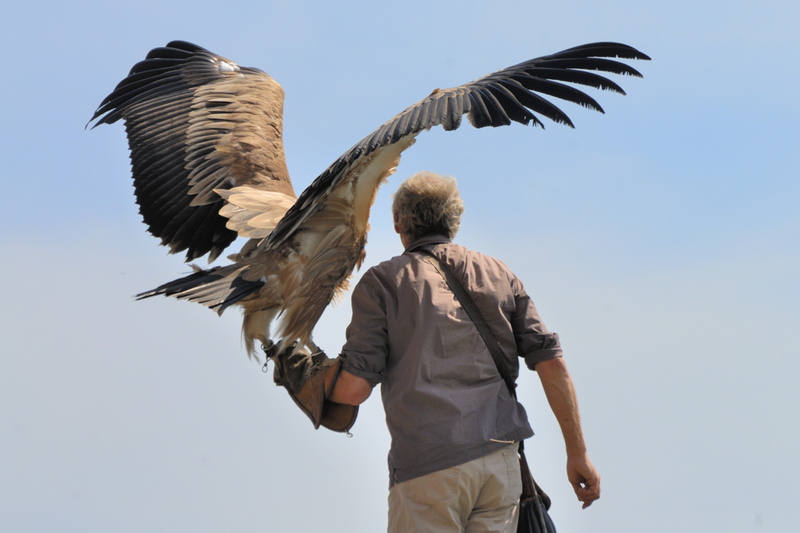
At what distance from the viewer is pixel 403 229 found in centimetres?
323

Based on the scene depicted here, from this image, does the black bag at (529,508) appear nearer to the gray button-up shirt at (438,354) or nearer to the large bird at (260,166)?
the gray button-up shirt at (438,354)


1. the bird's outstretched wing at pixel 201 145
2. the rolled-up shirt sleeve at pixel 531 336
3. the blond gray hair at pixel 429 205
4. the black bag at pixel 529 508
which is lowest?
the black bag at pixel 529 508

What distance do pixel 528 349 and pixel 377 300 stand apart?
0.50 metres

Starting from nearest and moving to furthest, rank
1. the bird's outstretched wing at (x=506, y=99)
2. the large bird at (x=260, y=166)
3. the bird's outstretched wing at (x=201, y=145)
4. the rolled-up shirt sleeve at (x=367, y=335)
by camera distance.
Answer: the rolled-up shirt sleeve at (x=367, y=335) < the bird's outstretched wing at (x=506, y=99) < the large bird at (x=260, y=166) < the bird's outstretched wing at (x=201, y=145)

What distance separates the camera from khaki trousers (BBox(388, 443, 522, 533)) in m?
2.84

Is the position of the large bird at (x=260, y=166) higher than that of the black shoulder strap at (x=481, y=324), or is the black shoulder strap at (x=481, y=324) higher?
the large bird at (x=260, y=166)

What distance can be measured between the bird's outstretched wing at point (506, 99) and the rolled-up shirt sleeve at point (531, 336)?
564mm

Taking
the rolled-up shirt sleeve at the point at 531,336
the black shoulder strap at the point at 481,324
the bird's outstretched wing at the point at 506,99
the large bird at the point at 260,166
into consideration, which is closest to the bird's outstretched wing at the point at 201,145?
the large bird at the point at 260,166

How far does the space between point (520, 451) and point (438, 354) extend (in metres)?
0.41

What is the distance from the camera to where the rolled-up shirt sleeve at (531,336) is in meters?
3.03

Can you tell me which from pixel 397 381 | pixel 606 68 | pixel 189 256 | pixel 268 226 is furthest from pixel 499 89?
pixel 189 256

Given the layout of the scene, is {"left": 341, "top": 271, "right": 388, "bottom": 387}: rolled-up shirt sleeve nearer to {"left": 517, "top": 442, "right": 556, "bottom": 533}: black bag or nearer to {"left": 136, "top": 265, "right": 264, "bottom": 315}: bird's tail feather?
{"left": 517, "top": 442, "right": 556, "bottom": 533}: black bag

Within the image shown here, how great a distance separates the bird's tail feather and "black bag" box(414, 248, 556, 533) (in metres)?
0.99

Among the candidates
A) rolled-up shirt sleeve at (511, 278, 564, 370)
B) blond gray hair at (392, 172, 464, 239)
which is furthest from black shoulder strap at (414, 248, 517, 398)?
blond gray hair at (392, 172, 464, 239)
